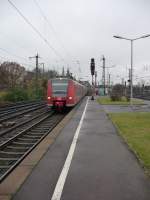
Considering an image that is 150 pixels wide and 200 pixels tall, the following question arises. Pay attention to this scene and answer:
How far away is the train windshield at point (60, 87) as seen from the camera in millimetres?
31720

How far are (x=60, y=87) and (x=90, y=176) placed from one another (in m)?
24.0

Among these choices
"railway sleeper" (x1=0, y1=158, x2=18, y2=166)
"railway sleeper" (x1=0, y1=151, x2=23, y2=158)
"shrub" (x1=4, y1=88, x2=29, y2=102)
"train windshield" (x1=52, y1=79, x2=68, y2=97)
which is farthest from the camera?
"shrub" (x1=4, y1=88, x2=29, y2=102)

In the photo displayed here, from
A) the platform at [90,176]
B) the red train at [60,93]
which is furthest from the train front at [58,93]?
the platform at [90,176]

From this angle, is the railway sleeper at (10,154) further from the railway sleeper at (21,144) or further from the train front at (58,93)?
the train front at (58,93)

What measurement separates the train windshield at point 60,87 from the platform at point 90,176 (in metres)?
19.4

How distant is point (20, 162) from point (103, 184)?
133 inches

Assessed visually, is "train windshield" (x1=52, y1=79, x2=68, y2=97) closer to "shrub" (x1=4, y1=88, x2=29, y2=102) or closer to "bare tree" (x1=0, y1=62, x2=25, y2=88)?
"shrub" (x1=4, y1=88, x2=29, y2=102)

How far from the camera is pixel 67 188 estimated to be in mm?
7043

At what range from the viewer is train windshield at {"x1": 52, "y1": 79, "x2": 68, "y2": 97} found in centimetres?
→ 3172

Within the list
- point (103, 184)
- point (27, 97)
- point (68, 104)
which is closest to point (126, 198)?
point (103, 184)

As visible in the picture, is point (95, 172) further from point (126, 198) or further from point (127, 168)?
point (126, 198)

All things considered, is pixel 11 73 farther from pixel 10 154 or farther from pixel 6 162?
pixel 6 162

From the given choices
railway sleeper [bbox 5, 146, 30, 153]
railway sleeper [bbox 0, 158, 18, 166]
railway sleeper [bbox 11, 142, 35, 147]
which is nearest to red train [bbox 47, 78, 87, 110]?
railway sleeper [bbox 11, 142, 35, 147]

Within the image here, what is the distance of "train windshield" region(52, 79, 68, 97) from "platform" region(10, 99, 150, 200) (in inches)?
762
